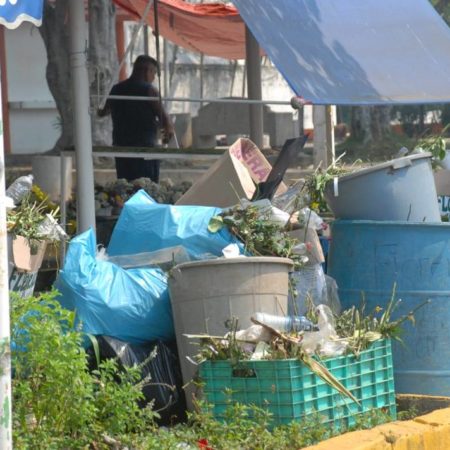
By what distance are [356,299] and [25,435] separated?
7.11 ft

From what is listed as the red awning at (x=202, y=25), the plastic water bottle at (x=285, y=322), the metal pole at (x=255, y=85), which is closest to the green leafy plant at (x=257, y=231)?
the plastic water bottle at (x=285, y=322)

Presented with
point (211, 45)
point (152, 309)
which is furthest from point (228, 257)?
point (211, 45)

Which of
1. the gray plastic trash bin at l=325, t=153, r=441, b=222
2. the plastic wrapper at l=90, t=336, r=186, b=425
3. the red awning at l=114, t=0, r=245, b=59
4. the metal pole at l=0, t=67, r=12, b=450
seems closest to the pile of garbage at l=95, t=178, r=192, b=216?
the red awning at l=114, t=0, r=245, b=59

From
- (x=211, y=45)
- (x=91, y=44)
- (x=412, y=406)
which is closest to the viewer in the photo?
(x=412, y=406)

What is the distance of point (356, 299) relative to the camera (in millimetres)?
6055

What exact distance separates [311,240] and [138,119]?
4894 mm

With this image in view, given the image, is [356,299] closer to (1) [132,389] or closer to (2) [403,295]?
(2) [403,295]

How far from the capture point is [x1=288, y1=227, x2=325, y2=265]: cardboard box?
5988mm

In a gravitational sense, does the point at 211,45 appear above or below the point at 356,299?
above

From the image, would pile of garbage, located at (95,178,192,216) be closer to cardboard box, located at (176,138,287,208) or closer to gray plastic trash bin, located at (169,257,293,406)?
cardboard box, located at (176,138,287,208)

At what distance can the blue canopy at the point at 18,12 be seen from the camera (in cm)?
488

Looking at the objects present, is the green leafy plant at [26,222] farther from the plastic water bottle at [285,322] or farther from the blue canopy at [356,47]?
the blue canopy at [356,47]

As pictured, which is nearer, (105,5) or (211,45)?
(211,45)

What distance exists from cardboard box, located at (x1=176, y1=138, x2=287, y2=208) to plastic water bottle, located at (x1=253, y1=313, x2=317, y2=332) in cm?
139
